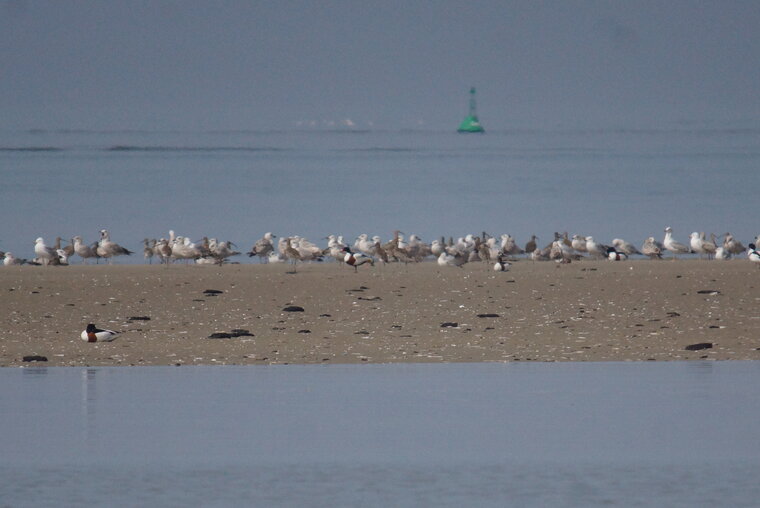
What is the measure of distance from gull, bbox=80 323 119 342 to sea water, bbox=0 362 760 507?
9.10ft

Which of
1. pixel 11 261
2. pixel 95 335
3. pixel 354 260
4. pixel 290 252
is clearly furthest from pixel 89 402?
pixel 11 261

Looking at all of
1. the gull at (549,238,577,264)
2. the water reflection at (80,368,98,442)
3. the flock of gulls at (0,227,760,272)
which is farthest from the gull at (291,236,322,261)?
the water reflection at (80,368,98,442)

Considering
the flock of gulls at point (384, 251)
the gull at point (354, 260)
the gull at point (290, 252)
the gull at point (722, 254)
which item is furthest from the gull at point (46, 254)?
the gull at point (722, 254)

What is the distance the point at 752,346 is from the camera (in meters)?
20.4

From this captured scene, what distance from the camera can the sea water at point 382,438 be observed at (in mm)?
10312

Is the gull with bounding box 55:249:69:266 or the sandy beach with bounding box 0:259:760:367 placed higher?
the gull with bounding box 55:249:69:266

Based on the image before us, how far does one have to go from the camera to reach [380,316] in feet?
76.6

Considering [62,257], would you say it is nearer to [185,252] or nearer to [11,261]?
[11,261]

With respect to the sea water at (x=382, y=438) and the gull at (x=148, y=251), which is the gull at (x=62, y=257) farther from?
the sea water at (x=382, y=438)

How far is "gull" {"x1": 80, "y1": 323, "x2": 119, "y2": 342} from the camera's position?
806 inches

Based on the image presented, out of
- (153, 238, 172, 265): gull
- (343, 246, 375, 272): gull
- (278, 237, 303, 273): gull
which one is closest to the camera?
(343, 246, 375, 272): gull

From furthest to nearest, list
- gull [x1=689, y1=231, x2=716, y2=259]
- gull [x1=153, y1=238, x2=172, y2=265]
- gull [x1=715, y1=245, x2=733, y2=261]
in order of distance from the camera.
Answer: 1. gull [x1=689, y1=231, x2=716, y2=259]
2. gull [x1=715, y1=245, x2=733, y2=261]
3. gull [x1=153, y1=238, x2=172, y2=265]

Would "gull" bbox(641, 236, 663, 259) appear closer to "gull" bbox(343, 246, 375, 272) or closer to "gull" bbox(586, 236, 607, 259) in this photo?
"gull" bbox(586, 236, 607, 259)

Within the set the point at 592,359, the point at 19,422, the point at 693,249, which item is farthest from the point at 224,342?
the point at 693,249
